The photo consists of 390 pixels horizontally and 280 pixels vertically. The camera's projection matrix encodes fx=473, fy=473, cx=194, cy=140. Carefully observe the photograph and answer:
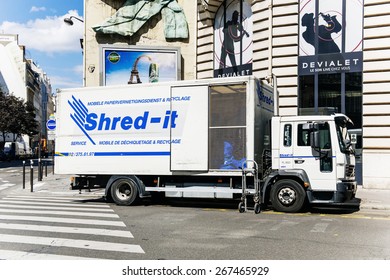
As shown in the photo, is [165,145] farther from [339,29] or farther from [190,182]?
[339,29]

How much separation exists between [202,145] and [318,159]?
10.0 feet

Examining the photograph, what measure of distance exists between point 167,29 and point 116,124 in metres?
12.5

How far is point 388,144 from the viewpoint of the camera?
1744 cm

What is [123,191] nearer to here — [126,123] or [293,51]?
[126,123]

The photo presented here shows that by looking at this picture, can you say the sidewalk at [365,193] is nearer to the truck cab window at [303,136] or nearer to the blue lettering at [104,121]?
the truck cab window at [303,136]

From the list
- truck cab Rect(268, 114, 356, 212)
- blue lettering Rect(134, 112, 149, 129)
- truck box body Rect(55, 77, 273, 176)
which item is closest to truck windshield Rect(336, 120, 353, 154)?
truck cab Rect(268, 114, 356, 212)

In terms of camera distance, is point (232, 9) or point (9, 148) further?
point (9, 148)

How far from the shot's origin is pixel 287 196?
12.2 m

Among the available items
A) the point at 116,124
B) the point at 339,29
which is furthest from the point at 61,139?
the point at 339,29

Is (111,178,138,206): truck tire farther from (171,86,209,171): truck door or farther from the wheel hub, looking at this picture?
the wheel hub

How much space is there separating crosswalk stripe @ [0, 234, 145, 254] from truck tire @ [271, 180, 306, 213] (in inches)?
208

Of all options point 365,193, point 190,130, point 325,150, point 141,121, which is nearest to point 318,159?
point 325,150

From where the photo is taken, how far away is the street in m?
7.38

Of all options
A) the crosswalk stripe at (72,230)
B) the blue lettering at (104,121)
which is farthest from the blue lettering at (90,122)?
the crosswalk stripe at (72,230)
